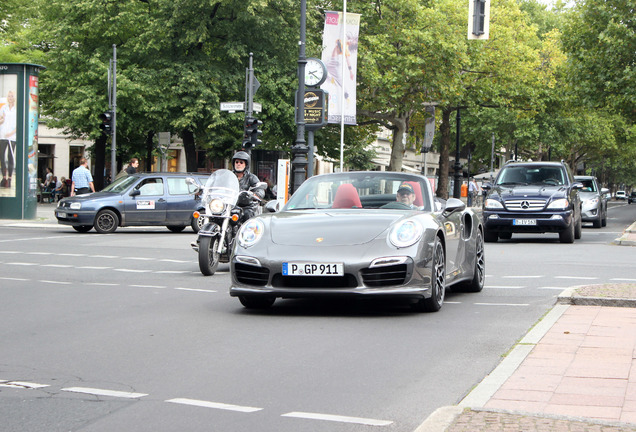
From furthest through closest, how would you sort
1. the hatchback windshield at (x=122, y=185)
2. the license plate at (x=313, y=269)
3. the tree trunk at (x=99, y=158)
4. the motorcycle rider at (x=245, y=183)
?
the tree trunk at (x=99, y=158) → the hatchback windshield at (x=122, y=185) → the motorcycle rider at (x=245, y=183) → the license plate at (x=313, y=269)

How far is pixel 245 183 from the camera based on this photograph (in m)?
14.6

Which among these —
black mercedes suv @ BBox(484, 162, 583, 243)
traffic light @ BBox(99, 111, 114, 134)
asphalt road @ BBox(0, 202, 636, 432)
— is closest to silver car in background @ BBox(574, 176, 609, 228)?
black mercedes suv @ BBox(484, 162, 583, 243)

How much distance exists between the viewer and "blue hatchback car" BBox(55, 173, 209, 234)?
24.3 metres

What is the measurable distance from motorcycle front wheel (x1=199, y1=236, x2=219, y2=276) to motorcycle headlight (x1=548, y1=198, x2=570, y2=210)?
32.7ft

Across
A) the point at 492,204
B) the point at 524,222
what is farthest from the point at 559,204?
the point at 492,204

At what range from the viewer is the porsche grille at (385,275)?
8464 mm

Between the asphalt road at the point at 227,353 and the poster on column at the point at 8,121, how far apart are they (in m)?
16.1

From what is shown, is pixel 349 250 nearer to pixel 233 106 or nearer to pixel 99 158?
pixel 233 106

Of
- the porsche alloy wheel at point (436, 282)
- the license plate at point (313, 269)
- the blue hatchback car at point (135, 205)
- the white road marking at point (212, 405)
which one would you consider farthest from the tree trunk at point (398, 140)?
the white road marking at point (212, 405)

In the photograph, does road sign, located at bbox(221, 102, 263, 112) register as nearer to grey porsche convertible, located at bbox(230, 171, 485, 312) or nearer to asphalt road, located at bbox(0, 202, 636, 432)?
asphalt road, located at bbox(0, 202, 636, 432)

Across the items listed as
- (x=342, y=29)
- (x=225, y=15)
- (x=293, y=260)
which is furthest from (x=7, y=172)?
(x=293, y=260)

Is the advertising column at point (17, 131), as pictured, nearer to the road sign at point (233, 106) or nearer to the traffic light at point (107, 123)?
the traffic light at point (107, 123)

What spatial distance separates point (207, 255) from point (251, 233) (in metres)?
4.23

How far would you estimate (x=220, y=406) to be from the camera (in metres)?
5.14
